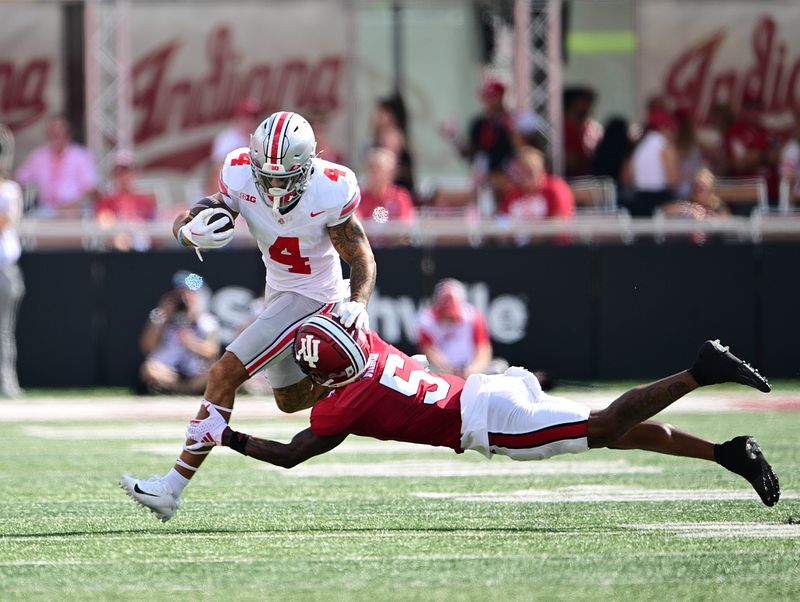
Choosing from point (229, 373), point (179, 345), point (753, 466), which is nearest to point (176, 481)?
point (229, 373)

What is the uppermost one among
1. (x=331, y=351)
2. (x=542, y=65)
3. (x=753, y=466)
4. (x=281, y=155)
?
(x=542, y=65)

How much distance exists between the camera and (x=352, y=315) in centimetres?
664

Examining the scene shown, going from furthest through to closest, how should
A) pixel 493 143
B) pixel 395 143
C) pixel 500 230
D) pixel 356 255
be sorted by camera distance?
pixel 395 143
pixel 493 143
pixel 500 230
pixel 356 255

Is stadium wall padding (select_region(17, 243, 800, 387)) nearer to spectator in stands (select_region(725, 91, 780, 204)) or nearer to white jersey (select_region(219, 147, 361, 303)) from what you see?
spectator in stands (select_region(725, 91, 780, 204))

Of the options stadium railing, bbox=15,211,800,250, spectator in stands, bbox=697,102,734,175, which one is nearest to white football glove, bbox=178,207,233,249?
stadium railing, bbox=15,211,800,250

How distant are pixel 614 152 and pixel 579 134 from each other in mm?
1073

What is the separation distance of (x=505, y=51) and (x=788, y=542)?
1348 centimetres

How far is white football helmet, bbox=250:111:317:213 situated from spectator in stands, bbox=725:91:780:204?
33.4ft

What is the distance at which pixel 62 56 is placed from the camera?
1934cm

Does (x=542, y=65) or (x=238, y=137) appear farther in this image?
(x=542, y=65)

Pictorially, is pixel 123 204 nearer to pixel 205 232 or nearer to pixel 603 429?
pixel 205 232

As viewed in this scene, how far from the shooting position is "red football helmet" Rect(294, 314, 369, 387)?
6.55m

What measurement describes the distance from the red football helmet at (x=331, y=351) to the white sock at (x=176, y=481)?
75 cm

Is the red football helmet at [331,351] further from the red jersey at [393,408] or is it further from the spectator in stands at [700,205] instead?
the spectator in stands at [700,205]
